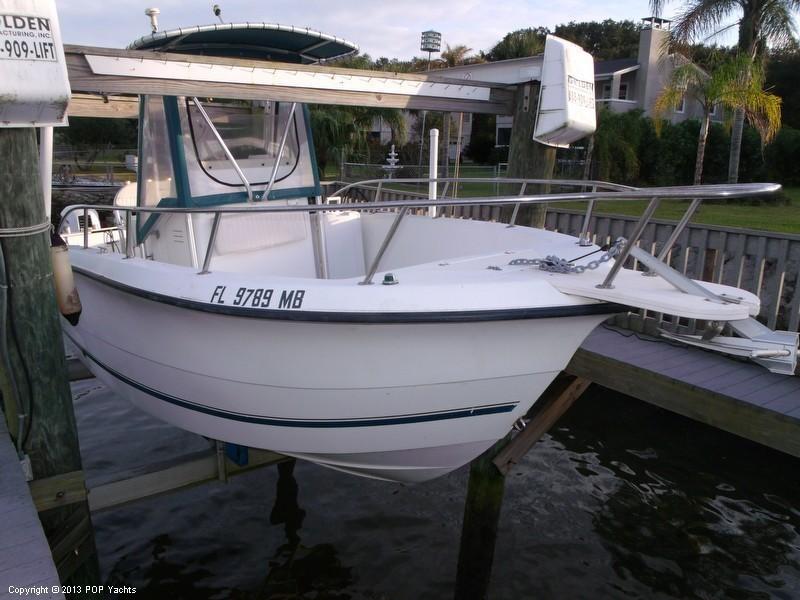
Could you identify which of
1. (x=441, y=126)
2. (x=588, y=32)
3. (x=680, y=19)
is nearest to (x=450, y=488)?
(x=680, y=19)

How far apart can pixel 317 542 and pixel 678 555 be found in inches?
122

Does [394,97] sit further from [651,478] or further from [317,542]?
[651,478]

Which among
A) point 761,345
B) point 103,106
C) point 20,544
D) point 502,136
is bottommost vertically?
point 20,544

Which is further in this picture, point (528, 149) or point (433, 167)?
point (433, 167)

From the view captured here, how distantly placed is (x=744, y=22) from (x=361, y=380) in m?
18.3

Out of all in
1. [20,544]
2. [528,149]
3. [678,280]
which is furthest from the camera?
[528,149]

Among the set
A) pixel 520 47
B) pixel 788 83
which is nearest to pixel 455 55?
pixel 520 47

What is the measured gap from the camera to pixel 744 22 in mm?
17172

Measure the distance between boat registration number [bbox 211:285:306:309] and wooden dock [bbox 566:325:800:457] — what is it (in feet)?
8.62

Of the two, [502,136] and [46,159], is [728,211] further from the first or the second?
[502,136]

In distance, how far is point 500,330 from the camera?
10.9ft

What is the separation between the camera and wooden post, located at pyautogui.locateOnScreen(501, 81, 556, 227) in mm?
5477

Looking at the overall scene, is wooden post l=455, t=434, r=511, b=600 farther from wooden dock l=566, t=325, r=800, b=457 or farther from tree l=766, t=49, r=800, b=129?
tree l=766, t=49, r=800, b=129

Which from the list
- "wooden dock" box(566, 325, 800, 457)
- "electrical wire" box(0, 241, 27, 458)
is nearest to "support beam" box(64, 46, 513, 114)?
"electrical wire" box(0, 241, 27, 458)
